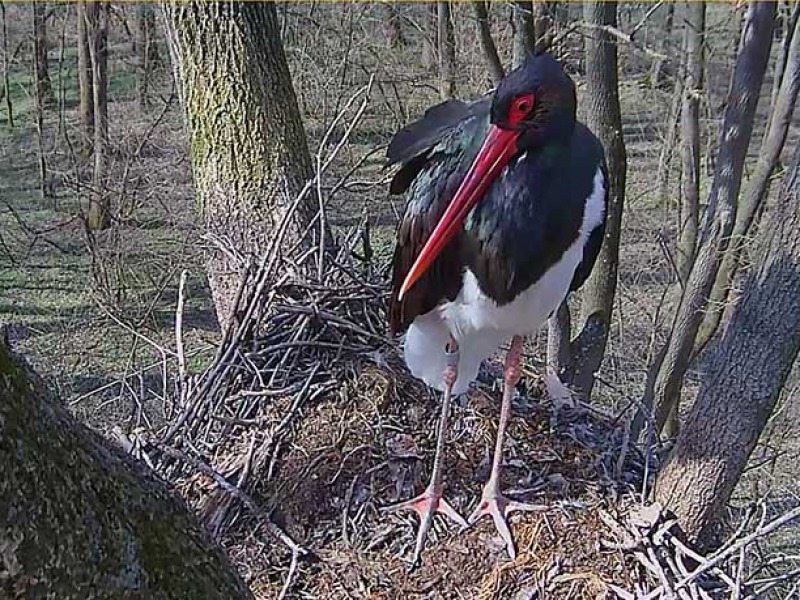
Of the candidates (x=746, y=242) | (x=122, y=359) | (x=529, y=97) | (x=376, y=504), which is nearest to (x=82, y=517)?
(x=529, y=97)

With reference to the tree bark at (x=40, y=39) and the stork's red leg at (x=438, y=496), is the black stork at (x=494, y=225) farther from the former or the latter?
the tree bark at (x=40, y=39)

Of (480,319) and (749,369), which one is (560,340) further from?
(749,369)

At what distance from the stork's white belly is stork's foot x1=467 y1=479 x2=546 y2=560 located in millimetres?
290

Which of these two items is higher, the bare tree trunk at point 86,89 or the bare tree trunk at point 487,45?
the bare tree trunk at point 487,45

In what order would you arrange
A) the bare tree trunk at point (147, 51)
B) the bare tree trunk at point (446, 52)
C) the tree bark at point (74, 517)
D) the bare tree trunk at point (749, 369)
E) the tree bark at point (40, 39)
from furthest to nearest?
the tree bark at point (40, 39)
the bare tree trunk at point (147, 51)
the bare tree trunk at point (446, 52)
the bare tree trunk at point (749, 369)
the tree bark at point (74, 517)

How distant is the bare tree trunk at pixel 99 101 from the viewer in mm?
7988

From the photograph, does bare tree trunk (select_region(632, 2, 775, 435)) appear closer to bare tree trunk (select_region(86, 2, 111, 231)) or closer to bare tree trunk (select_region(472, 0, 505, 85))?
bare tree trunk (select_region(472, 0, 505, 85))

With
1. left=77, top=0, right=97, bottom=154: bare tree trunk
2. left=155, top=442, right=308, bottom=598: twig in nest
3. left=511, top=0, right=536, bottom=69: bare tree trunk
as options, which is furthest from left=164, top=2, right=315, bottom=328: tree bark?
left=77, top=0, right=97, bottom=154: bare tree trunk

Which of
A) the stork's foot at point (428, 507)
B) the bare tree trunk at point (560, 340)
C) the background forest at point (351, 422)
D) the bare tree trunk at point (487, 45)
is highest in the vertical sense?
the bare tree trunk at point (487, 45)

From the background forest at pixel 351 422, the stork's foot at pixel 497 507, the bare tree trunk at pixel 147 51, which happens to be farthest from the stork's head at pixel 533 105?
the bare tree trunk at pixel 147 51

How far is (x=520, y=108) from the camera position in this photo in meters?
2.36

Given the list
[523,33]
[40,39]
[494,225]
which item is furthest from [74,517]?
[40,39]

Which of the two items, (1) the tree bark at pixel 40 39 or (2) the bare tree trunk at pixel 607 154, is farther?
(1) the tree bark at pixel 40 39

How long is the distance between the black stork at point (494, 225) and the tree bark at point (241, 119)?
58cm
